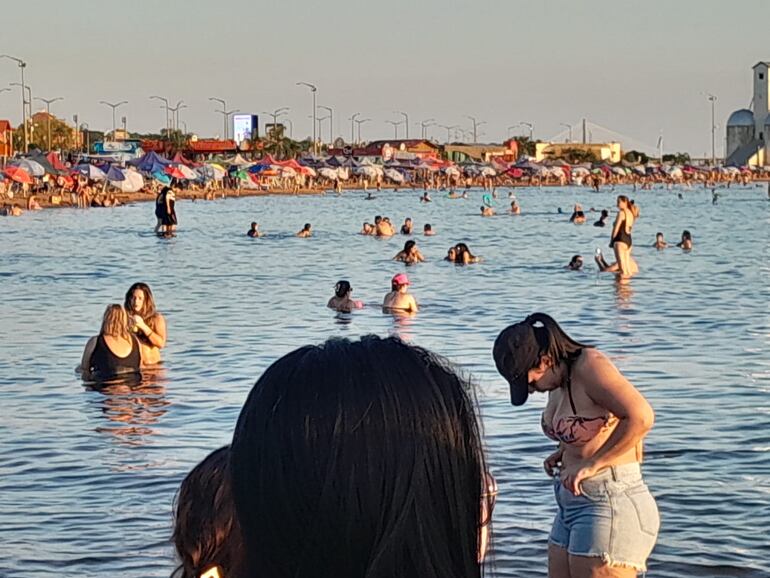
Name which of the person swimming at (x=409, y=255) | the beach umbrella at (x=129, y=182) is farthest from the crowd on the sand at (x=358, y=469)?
the beach umbrella at (x=129, y=182)

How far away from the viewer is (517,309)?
969 inches

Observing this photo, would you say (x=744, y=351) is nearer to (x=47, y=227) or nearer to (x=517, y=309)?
(x=517, y=309)

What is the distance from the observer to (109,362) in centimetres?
1487

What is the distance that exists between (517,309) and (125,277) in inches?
447

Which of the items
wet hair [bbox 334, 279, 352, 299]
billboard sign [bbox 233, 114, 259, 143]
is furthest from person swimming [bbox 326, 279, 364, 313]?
billboard sign [bbox 233, 114, 259, 143]

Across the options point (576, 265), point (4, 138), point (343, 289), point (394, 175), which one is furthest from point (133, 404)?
point (394, 175)

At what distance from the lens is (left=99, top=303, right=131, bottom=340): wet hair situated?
1454 centimetres

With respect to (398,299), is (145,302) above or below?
above

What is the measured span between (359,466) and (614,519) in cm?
370

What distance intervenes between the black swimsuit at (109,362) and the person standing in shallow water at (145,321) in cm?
25

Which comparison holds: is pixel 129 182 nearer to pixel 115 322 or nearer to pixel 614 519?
pixel 115 322

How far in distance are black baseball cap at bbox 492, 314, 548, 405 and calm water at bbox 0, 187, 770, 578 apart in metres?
2.85

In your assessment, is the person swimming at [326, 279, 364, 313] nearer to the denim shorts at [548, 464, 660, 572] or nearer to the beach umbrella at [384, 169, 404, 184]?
the denim shorts at [548, 464, 660, 572]

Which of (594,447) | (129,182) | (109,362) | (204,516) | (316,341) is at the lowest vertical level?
(316,341)
